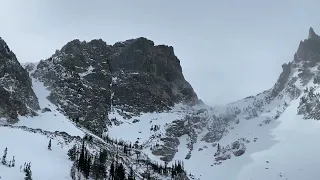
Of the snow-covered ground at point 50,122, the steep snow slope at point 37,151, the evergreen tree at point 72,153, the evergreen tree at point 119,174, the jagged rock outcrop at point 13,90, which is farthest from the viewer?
the jagged rock outcrop at point 13,90

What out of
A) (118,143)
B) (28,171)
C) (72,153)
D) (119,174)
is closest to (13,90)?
(118,143)

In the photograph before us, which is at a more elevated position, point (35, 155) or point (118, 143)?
point (118, 143)

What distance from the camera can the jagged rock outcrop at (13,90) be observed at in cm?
13975

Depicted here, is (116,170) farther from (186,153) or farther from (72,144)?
(186,153)

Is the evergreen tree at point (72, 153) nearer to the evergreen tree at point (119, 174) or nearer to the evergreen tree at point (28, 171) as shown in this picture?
the evergreen tree at point (119, 174)

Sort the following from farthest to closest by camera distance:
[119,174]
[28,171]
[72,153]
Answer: [119,174]
[72,153]
[28,171]

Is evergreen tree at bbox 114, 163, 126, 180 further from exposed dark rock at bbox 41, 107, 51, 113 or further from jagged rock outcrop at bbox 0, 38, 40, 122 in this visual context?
exposed dark rock at bbox 41, 107, 51, 113

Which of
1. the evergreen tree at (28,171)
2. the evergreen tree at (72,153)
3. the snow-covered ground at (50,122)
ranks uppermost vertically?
the snow-covered ground at (50,122)

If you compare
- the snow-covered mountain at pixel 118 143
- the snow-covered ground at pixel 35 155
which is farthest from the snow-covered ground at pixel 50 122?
the snow-covered ground at pixel 35 155

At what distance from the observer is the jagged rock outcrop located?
140 m

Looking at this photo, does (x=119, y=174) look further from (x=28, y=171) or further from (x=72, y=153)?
(x=28, y=171)

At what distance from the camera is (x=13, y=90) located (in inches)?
5901

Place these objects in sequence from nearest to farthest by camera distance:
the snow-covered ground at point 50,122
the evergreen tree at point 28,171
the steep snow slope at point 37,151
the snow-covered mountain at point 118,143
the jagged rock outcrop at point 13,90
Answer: the evergreen tree at point 28,171 < the steep snow slope at point 37,151 < the snow-covered mountain at point 118,143 < the snow-covered ground at point 50,122 < the jagged rock outcrop at point 13,90

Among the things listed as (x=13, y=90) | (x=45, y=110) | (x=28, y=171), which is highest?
(x=13, y=90)
